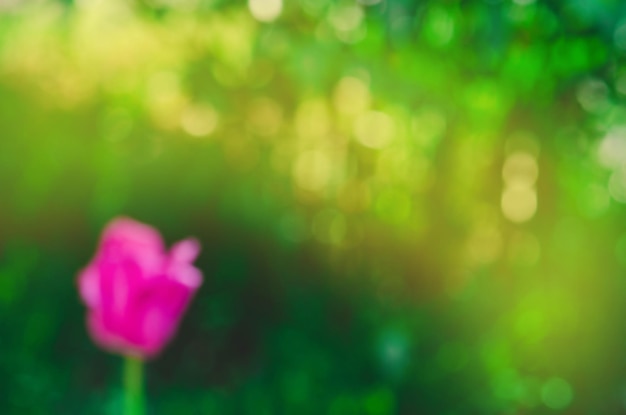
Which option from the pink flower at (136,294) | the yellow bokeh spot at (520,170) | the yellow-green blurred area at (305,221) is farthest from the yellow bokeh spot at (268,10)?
the yellow bokeh spot at (520,170)

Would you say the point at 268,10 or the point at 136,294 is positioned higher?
the point at 268,10

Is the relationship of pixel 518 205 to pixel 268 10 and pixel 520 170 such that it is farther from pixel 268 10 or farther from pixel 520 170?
pixel 268 10

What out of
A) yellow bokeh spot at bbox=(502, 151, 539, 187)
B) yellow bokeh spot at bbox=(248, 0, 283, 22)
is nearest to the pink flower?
yellow bokeh spot at bbox=(248, 0, 283, 22)

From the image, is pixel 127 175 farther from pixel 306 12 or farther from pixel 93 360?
pixel 306 12

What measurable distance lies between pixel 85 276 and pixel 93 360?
4.85ft

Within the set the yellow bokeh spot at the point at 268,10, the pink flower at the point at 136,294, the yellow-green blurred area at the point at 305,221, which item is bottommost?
the yellow-green blurred area at the point at 305,221

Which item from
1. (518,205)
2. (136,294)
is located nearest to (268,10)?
(136,294)

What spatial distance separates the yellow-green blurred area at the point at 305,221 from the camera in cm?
235

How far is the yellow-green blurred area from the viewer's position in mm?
2354

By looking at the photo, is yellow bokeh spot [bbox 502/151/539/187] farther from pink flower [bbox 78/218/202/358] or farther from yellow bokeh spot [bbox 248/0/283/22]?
pink flower [bbox 78/218/202/358]

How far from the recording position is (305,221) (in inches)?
115

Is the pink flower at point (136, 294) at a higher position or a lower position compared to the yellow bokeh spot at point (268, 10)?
lower

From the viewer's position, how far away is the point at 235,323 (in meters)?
2.80

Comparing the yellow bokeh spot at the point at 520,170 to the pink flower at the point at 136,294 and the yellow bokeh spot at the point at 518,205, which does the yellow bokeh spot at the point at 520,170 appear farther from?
the pink flower at the point at 136,294
